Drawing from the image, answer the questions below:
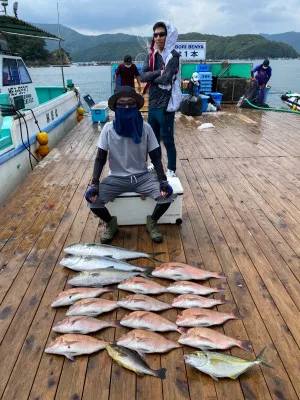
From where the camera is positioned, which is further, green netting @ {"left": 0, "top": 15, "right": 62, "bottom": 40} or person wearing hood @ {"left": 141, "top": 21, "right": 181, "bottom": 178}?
green netting @ {"left": 0, "top": 15, "right": 62, "bottom": 40}

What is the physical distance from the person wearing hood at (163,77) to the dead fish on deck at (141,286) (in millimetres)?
2409

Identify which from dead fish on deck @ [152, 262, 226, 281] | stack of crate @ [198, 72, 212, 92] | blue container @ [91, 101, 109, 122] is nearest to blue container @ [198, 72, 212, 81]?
stack of crate @ [198, 72, 212, 92]

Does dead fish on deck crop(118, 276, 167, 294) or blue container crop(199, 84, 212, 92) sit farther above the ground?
blue container crop(199, 84, 212, 92)

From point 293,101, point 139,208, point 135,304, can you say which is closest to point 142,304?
point 135,304

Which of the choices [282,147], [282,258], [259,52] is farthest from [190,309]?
[259,52]

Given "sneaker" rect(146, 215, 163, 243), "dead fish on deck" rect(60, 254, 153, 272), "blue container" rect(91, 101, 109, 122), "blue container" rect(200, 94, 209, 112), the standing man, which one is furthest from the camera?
"blue container" rect(200, 94, 209, 112)

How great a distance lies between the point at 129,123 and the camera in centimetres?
329

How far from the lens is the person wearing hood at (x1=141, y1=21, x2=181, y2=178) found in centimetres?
403

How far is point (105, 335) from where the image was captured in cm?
230

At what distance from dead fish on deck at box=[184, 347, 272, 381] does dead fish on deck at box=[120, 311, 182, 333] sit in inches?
12.0

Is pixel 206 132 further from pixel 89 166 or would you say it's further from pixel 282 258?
pixel 282 258

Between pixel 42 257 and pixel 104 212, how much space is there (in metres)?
0.80

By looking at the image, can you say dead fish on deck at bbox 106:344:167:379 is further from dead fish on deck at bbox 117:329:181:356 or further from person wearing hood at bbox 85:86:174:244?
person wearing hood at bbox 85:86:174:244

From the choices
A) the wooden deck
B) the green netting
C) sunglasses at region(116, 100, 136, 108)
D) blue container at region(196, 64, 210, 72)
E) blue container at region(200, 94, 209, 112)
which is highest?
the green netting
